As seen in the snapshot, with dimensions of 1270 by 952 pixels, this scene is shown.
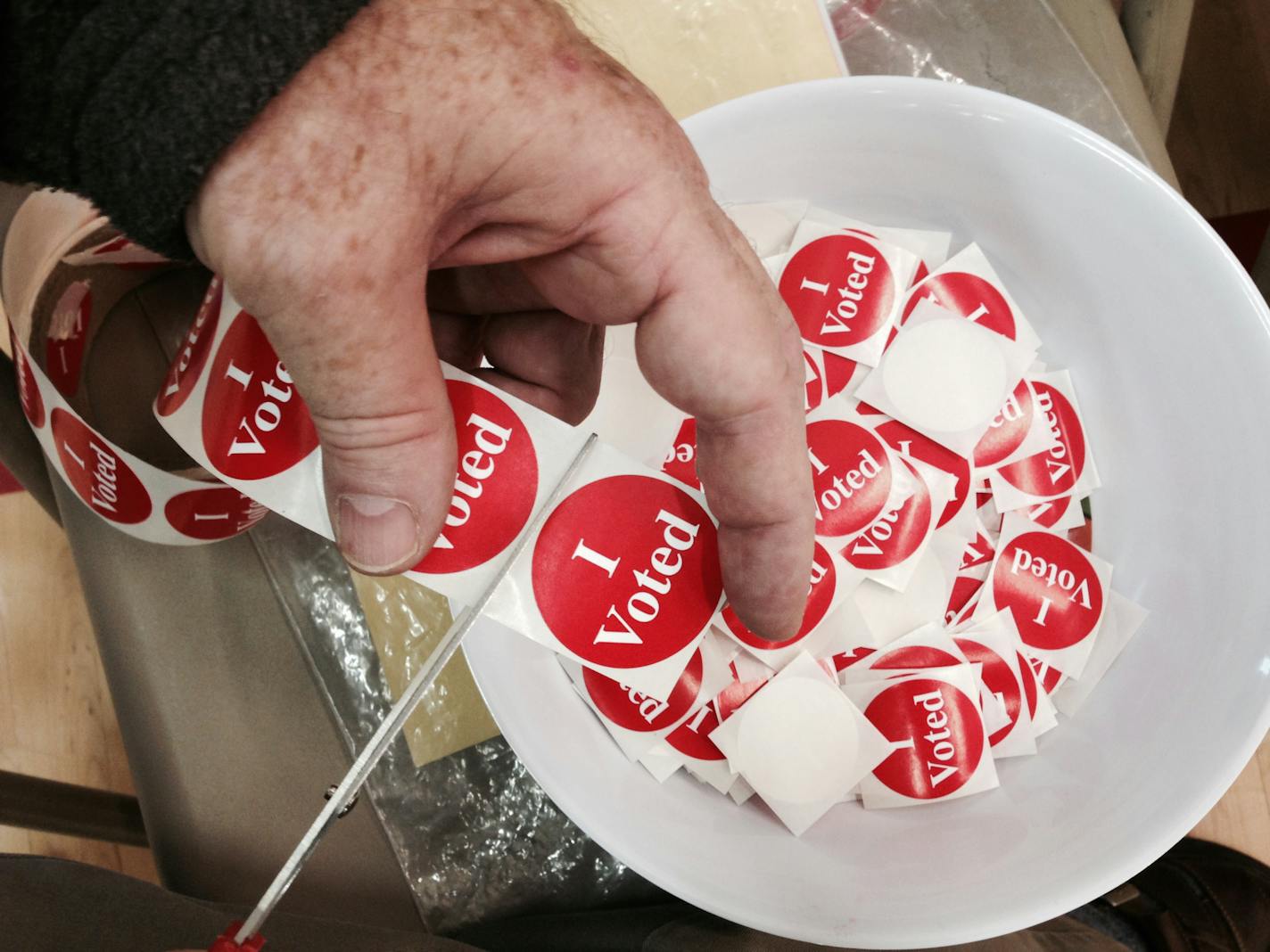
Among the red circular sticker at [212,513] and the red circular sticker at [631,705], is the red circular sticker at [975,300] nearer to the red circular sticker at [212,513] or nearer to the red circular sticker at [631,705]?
the red circular sticker at [631,705]

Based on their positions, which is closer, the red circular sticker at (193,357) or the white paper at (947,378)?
the red circular sticker at (193,357)

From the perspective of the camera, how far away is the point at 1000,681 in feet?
2.29

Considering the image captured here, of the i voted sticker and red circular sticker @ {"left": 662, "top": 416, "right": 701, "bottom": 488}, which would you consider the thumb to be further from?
the i voted sticker

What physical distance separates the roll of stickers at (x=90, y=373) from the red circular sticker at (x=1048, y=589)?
60 cm

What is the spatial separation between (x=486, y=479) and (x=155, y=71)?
26cm

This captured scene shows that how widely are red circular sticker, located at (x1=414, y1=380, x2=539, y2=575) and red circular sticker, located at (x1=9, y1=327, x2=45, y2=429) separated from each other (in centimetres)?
38

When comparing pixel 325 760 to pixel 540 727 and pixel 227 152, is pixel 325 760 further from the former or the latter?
pixel 227 152

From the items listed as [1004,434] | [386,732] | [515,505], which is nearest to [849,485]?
[1004,434]

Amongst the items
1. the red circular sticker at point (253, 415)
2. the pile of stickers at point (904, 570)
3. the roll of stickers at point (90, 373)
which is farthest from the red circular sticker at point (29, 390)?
the pile of stickers at point (904, 570)

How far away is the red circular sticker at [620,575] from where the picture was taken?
1.77ft

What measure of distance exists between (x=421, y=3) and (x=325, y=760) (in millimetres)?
615

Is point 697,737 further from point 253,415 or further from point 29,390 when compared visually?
point 29,390

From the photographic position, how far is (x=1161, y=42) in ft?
2.92

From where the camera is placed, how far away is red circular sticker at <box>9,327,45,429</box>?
69 centimetres
